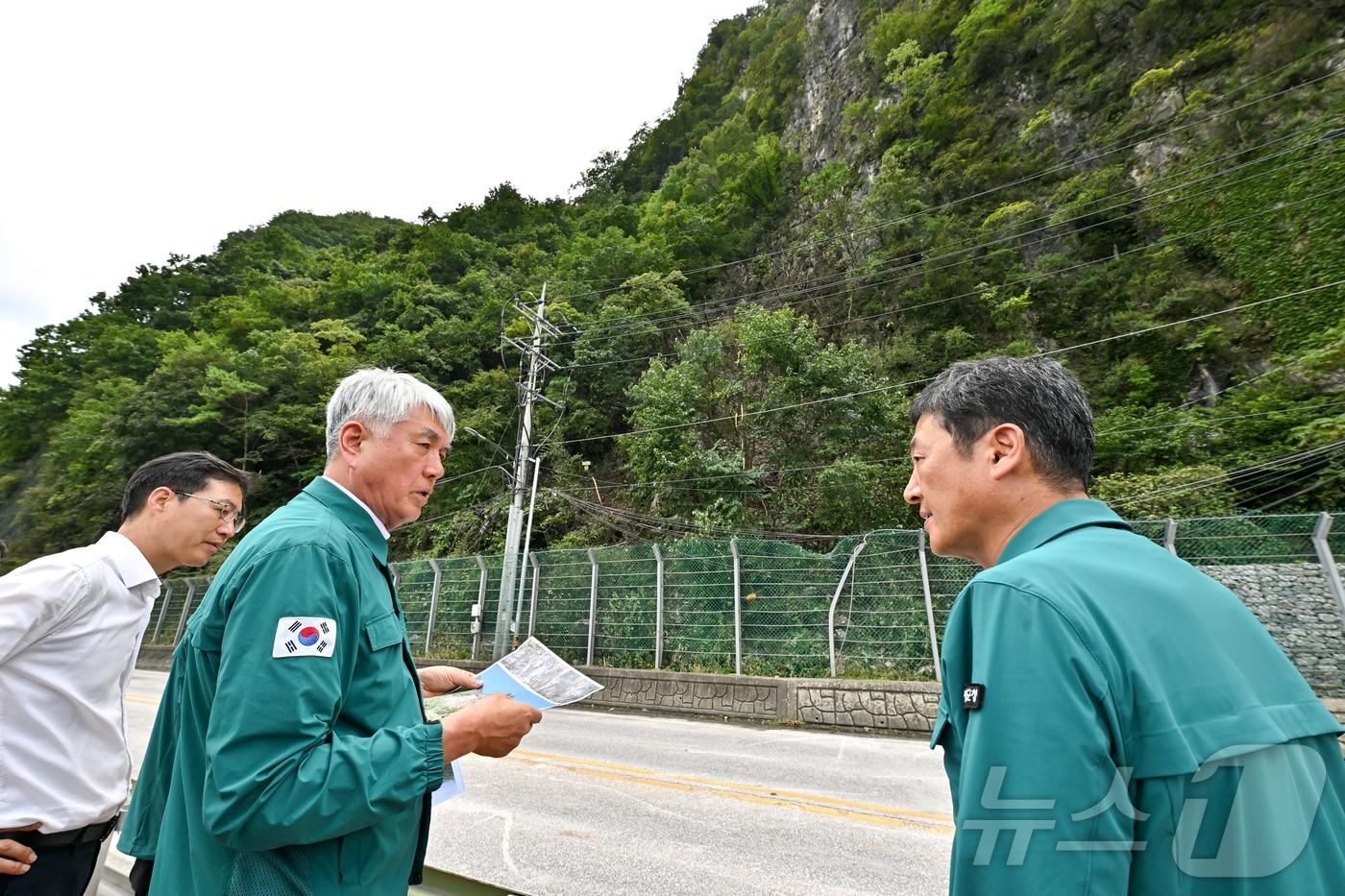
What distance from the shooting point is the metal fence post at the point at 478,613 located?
13.5m

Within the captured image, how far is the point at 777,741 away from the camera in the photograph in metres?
7.77

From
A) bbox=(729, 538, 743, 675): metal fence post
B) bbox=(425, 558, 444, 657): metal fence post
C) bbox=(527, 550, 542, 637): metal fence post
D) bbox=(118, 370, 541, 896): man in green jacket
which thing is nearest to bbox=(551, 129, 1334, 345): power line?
bbox=(425, 558, 444, 657): metal fence post

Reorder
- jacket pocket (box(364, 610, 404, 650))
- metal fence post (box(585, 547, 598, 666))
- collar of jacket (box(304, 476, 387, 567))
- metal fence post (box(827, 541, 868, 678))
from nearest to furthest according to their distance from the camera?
jacket pocket (box(364, 610, 404, 650)) < collar of jacket (box(304, 476, 387, 567)) < metal fence post (box(827, 541, 868, 678)) < metal fence post (box(585, 547, 598, 666))

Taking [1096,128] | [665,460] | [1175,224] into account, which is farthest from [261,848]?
[1096,128]

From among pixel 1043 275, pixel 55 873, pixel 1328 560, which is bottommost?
pixel 55 873

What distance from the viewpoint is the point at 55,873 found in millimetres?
1887

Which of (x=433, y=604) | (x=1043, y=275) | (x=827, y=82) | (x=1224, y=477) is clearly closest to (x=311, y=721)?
(x=433, y=604)

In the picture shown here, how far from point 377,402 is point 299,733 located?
0.83 meters

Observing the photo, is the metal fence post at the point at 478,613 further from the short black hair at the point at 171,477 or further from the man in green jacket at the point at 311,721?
the man in green jacket at the point at 311,721

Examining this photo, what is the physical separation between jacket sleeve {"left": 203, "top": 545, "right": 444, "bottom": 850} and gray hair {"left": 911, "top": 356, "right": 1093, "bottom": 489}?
49.7 inches

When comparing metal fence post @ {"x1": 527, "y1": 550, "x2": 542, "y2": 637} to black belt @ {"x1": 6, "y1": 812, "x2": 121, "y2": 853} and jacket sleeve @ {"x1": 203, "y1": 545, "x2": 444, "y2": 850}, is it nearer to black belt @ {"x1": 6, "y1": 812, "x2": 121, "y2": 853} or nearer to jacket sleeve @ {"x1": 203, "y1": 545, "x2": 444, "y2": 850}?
black belt @ {"x1": 6, "y1": 812, "x2": 121, "y2": 853}

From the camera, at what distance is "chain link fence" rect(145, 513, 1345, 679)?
305 inches

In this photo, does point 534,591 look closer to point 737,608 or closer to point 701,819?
point 737,608

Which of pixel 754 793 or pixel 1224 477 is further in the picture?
pixel 1224 477
